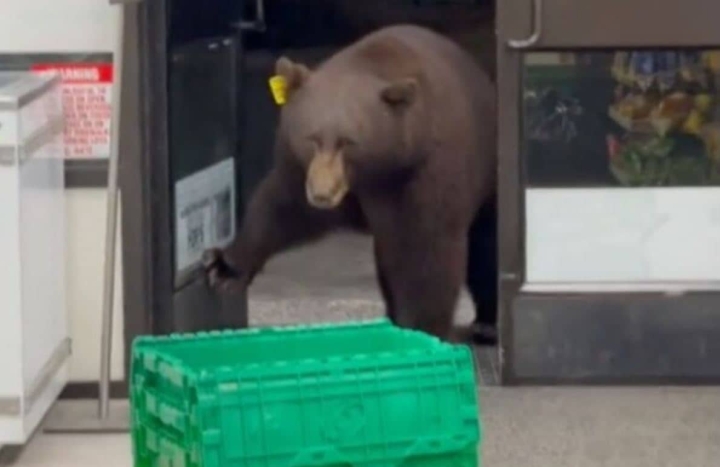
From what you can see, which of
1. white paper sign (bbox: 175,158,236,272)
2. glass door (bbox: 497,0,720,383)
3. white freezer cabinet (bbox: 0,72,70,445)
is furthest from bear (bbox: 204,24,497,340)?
white freezer cabinet (bbox: 0,72,70,445)

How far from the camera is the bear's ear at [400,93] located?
22.1ft

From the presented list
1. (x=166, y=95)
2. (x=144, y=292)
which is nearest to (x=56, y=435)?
(x=144, y=292)

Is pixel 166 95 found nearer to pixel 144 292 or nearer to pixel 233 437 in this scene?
pixel 144 292

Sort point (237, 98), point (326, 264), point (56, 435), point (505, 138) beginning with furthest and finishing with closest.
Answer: point (326, 264) → point (237, 98) → point (505, 138) → point (56, 435)

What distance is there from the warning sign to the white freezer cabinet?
2.8 inches

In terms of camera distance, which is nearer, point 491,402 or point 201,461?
point 201,461

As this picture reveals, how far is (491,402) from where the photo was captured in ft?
22.7

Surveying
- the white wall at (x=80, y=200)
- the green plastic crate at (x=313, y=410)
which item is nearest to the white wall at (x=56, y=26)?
the white wall at (x=80, y=200)

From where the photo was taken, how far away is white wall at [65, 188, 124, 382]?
6770mm

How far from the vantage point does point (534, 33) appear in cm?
684

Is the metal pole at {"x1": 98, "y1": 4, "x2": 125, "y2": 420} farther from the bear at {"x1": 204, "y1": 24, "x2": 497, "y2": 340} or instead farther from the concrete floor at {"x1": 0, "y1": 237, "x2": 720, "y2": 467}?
the bear at {"x1": 204, "y1": 24, "x2": 497, "y2": 340}

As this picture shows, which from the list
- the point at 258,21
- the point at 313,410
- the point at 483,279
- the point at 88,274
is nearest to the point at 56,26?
the point at 88,274

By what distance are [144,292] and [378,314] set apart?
5.70 ft

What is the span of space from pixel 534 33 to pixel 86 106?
4.95ft
